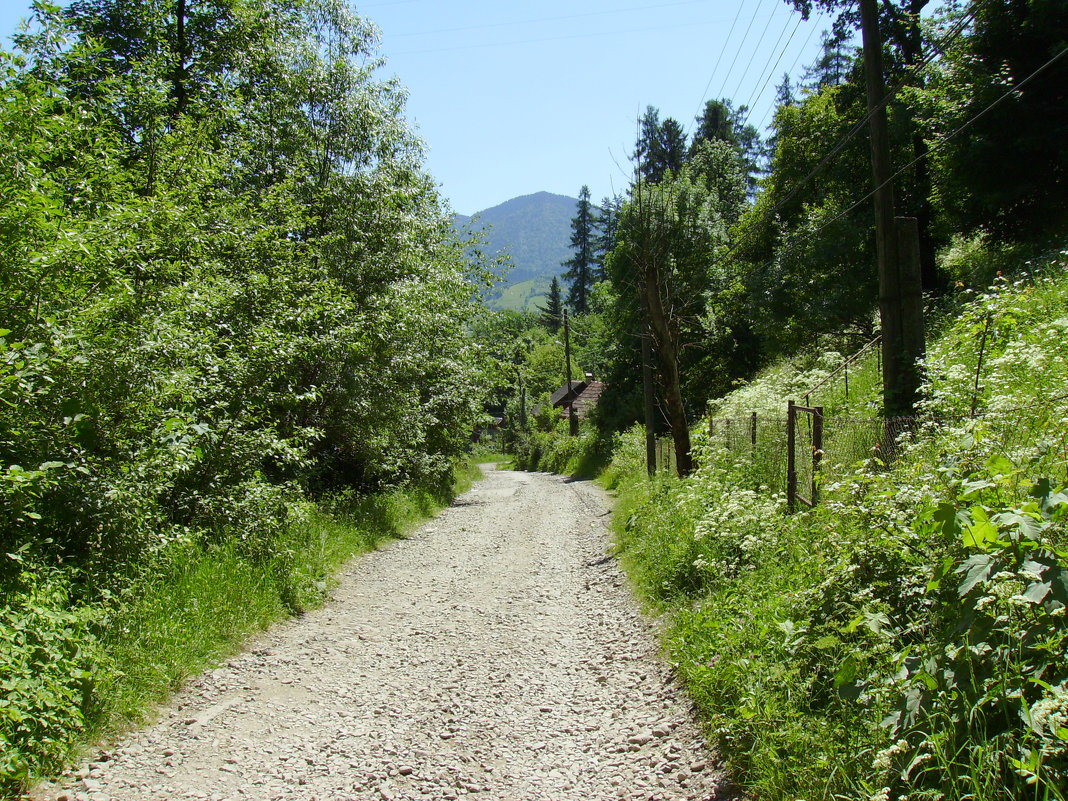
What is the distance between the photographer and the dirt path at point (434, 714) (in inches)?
165

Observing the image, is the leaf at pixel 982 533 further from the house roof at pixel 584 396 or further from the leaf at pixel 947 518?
the house roof at pixel 584 396

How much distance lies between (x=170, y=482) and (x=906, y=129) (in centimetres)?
2164

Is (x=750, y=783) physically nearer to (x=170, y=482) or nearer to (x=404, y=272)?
(x=170, y=482)

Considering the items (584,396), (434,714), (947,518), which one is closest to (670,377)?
(434,714)

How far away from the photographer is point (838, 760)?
3.33 m

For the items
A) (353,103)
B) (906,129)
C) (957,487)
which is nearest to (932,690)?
(957,487)

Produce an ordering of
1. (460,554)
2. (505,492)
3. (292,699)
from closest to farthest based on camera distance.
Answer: (292,699) → (460,554) → (505,492)

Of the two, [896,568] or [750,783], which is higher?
[896,568]

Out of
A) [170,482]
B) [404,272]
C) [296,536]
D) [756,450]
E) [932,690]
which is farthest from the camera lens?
[404,272]

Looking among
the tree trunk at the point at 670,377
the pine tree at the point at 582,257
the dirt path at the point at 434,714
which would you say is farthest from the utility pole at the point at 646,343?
the pine tree at the point at 582,257

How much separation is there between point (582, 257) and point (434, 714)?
256ft

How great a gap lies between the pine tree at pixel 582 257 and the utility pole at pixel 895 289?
225ft

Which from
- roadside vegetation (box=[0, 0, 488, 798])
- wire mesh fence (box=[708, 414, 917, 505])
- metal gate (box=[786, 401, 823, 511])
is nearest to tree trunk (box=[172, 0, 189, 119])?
roadside vegetation (box=[0, 0, 488, 798])

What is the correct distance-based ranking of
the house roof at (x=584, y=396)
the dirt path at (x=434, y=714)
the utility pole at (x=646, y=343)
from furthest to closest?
the house roof at (x=584, y=396), the utility pole at (x=646, y=343), the dirt path at (x=434, y=714)
